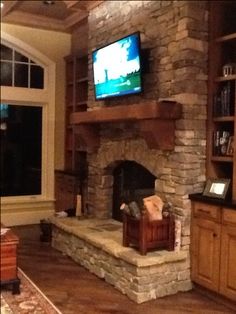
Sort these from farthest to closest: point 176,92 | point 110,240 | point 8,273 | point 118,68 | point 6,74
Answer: point 6,74 < point 118,68 < point 110,240 < point 176,92 < point 8,273

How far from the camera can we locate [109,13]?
4.70 m

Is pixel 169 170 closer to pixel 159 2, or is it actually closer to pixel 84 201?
pixel 159 2

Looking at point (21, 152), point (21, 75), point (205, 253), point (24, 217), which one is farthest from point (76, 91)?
point (205, 253)

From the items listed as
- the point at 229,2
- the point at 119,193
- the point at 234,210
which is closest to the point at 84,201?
the point at 119,193

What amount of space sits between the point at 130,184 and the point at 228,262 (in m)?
1.79

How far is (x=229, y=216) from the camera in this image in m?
3.20

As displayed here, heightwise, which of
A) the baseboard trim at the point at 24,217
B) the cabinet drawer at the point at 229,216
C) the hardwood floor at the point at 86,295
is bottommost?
the hardwood floor at the point at 86,295

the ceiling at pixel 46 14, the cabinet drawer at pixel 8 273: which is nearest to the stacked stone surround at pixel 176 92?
the cabinet drawer at pixel 8 273

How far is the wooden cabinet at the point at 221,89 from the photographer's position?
352 centimetres

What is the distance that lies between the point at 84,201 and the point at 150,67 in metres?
2.23

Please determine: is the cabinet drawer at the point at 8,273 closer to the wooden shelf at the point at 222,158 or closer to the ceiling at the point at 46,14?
the wooden shelf at the point at 222,158

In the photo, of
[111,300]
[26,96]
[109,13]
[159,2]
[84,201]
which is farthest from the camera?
[26,96]

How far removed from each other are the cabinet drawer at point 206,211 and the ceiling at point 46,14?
286 centimetres

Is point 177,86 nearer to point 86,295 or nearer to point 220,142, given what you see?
point 220,142
